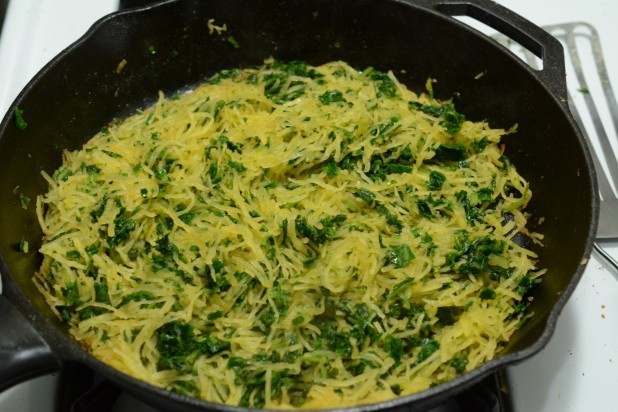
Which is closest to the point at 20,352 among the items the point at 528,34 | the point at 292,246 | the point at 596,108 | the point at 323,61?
the point at 292,246

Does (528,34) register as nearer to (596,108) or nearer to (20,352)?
(596,108)

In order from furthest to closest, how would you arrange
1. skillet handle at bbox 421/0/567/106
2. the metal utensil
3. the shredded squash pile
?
1. the metal utensil
2. skillet handle at bbox 421/0/567/106
3. the shredded squash pile

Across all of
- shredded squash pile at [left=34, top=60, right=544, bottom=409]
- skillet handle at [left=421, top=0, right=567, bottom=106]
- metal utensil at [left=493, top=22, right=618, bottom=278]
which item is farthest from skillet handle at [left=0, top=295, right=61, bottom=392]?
metal utensil at [left=493, top=22, right=618, bottom=278]

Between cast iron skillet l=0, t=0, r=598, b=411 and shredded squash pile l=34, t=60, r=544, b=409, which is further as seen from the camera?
cast iron skillet l=0, t=0, r=598, b=411

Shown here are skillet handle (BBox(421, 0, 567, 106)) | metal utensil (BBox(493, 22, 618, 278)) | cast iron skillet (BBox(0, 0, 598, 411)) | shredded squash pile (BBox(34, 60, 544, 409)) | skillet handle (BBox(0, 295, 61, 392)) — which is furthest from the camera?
metal utensil (BBox(493, 22, 618, 278))

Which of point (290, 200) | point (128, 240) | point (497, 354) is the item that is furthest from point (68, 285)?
point (497, 354)

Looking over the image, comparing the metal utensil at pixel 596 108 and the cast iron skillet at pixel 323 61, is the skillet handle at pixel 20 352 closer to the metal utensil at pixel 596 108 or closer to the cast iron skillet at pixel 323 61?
the cast iron skillet at pixel 323 61

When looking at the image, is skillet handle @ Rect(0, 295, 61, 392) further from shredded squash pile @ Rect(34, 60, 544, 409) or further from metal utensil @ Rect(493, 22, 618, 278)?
metal utensil @ Rect(493, 22, 618, 278)
